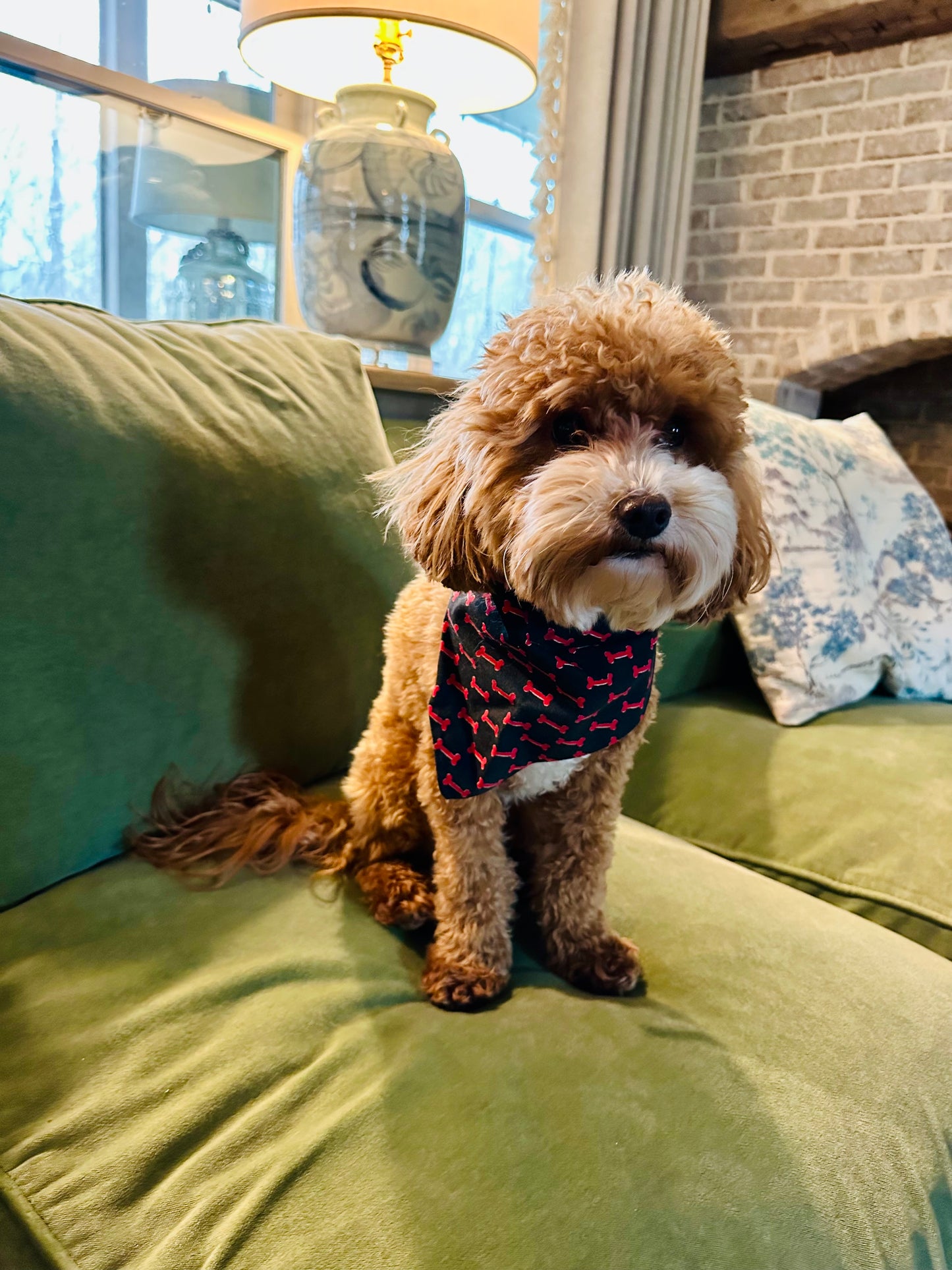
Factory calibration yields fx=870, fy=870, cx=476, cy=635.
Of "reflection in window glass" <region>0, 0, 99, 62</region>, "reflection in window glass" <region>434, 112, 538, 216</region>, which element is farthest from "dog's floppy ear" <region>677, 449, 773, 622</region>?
"reflection in window glass" <region>434, 112, 538, 216</region>

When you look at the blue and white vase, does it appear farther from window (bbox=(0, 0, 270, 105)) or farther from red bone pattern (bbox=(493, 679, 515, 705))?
red bone pattern (bbox=(493, 679, 515, 705))

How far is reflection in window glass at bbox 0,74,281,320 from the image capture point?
1.85 meters

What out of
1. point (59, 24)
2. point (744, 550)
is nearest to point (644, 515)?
point (744, 550)

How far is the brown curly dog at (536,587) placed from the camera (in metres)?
0.80

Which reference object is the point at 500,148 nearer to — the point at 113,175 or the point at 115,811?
the point at 113,175

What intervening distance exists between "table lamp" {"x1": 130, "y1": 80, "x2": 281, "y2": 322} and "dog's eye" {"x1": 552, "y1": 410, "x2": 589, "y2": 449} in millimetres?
1444

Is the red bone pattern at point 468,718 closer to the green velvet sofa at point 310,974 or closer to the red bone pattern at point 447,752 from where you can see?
the red bone pattern at point 447,752

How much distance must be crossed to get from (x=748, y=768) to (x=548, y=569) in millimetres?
797

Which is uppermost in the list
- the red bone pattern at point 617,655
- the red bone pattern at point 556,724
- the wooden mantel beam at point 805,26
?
the wooden mantel beam at point 805,26

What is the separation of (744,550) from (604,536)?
0.79ft

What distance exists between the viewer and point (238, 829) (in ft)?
3.39

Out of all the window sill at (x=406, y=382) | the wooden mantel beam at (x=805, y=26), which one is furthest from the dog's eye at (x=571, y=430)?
the wooden mantel beam at (x=805, y=26)

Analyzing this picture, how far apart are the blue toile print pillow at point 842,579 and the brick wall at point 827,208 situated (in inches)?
59.2

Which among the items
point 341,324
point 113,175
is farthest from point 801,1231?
point 113,175
